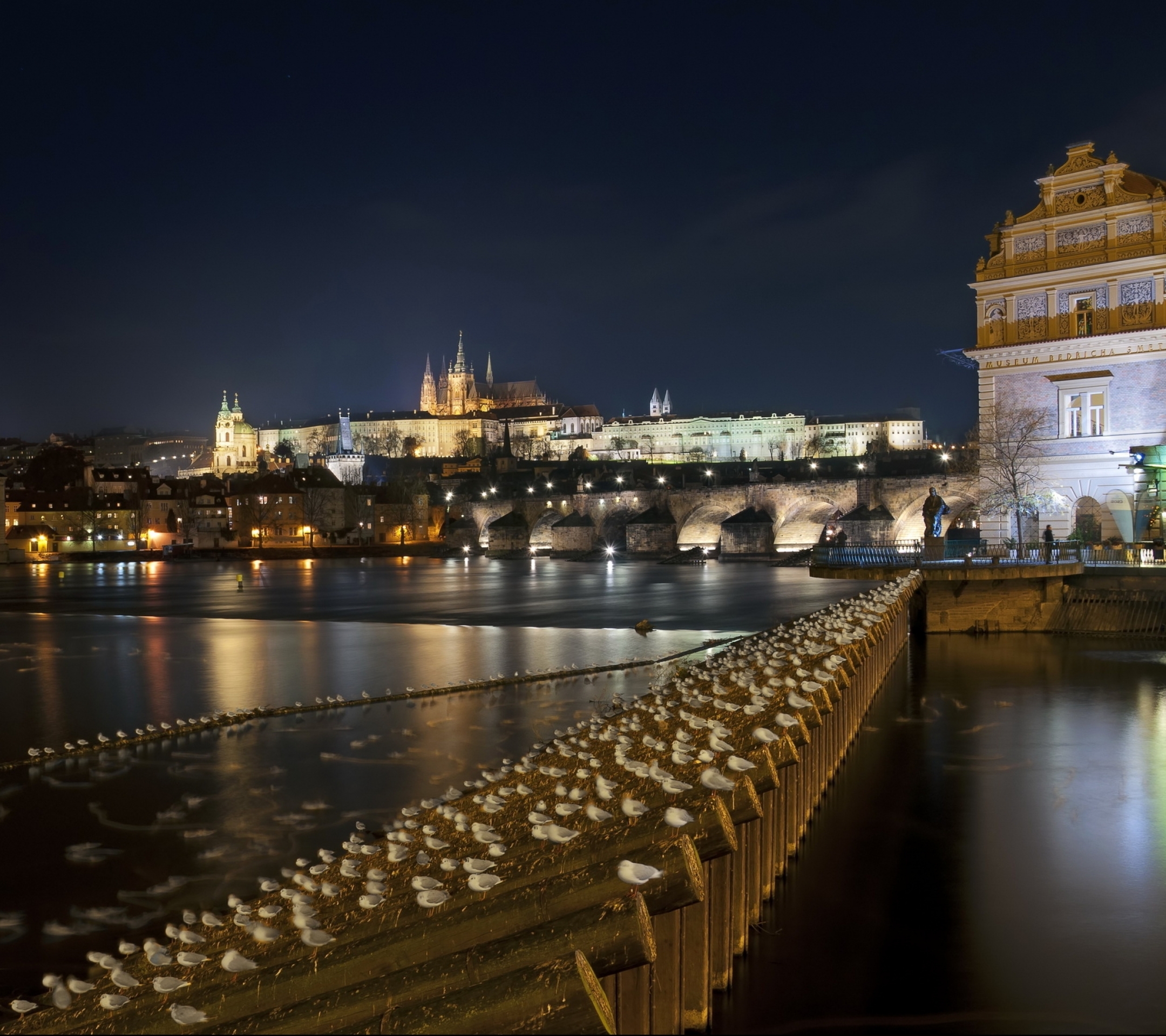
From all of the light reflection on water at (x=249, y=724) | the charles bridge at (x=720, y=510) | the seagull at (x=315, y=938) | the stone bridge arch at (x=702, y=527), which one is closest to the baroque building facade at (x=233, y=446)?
the charles bridge at (x=720, y=510)

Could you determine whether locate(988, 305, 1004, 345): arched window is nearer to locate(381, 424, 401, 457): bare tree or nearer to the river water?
the river water

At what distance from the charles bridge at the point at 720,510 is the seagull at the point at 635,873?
4855 centimetres

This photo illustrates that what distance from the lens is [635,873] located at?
4055 millimetres

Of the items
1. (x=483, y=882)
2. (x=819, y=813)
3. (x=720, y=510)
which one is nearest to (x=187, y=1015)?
(x=483, y=882)

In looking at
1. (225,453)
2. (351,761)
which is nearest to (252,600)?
(351,761)

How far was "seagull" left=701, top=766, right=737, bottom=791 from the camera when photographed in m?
5.16

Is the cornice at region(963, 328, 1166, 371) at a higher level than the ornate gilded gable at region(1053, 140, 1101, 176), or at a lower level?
lower

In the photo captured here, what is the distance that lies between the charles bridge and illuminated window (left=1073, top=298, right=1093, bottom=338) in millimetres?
22484

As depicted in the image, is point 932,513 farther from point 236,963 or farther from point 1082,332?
point 236,963

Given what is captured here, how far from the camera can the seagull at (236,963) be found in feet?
14.4

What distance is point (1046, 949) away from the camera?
6660mm

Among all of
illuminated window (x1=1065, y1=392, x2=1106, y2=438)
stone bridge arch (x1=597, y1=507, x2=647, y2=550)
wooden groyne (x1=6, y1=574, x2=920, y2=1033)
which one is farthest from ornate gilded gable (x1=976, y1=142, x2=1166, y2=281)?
stone bridge arch (x1=597, y1=507, x2=647, y2=550)

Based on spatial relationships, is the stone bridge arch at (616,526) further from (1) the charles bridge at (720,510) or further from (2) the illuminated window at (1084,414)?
(2) the illuminated window at (1084,414)

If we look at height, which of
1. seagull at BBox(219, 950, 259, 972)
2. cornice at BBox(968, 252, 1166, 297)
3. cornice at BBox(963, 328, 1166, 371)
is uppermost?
cornice at BBox(968, 252, 1166, 297)
